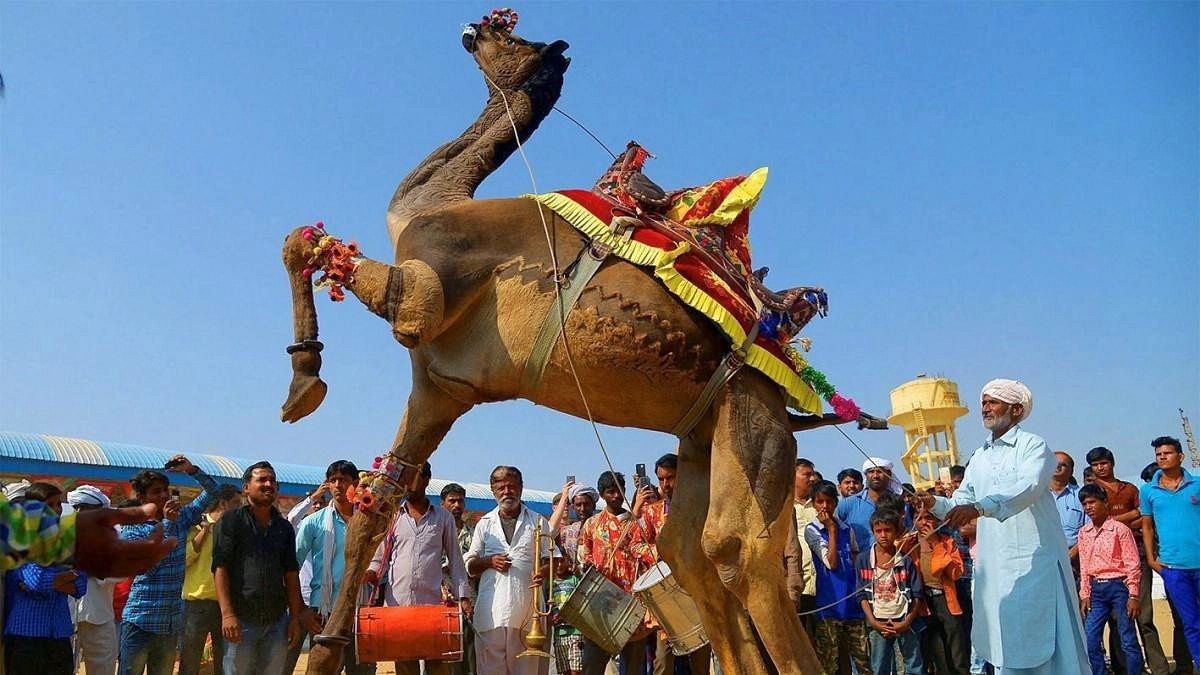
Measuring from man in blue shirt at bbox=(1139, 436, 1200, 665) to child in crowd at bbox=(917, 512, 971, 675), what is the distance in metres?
1.95

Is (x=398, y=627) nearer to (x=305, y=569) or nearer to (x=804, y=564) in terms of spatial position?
(x=305, y=569)

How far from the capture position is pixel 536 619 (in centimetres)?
700

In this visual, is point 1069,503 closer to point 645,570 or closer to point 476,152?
point 645,570

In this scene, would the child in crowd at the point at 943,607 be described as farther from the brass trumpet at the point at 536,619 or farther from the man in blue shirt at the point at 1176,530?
the brass trumpet at the point at 536,619

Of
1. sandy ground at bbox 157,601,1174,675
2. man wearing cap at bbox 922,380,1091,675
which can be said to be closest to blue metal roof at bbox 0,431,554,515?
sandy ground at bbox 157,601,1174,675

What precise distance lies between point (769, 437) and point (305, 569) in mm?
4897

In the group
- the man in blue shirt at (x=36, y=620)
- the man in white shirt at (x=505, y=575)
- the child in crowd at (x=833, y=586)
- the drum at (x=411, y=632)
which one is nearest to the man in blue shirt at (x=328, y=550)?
the man in white shirt at (x=505, y=575)

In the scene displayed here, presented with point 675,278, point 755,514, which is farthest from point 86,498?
point 755,514

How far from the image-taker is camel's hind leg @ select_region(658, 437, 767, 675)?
16.2 feet

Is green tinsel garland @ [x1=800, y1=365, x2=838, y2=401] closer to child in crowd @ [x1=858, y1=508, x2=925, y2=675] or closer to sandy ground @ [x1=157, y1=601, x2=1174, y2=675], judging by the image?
child in crowd @ [x1=858, y1=508, x2=925, y2=675]

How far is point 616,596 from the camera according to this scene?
703 centimetres

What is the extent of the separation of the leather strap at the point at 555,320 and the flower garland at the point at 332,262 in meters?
0.88

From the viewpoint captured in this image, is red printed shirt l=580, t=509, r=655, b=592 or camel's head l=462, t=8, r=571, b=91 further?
red printed shirt l=580, t=509, r=655, b=592

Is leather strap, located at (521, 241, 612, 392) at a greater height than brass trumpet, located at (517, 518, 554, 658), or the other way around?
leather strap, located at (521, 241, 612, 392)
